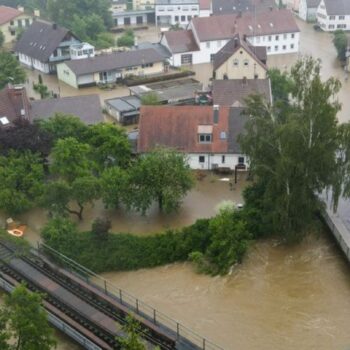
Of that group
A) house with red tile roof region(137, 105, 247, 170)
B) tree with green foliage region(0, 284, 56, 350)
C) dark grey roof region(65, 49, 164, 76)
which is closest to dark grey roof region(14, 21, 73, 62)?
dark grey roof region(65, 49, 164, 76)

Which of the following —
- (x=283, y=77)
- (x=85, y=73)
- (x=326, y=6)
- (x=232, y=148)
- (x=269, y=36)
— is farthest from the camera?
(x=326, y=6)

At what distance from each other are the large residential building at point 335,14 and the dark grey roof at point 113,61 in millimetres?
26654

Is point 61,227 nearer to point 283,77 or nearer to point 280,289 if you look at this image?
point 280,289

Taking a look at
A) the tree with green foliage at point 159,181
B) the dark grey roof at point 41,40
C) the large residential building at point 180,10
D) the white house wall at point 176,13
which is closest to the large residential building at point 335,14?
the large residential building at point 180,10

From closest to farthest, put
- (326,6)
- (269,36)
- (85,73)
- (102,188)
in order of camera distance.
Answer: (102,188) < (85,73) < (269,36) < (326,6)

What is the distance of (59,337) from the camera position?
24.5 meters

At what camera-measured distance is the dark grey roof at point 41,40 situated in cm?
5953

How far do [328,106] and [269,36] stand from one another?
38.9 meters

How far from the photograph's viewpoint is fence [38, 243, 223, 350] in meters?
23.2

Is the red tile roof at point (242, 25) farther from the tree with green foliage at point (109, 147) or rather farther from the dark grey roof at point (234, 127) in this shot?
the tree with green foliage at point (109, 147)

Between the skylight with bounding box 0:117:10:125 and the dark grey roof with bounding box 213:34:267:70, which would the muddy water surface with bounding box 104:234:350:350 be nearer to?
the skylight with bounding box 0:117:10:125

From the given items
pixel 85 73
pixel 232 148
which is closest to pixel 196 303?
pixel 232 148

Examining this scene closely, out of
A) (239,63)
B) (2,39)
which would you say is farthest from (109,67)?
(2,39)

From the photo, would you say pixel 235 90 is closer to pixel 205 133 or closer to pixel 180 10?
pixel 205 133
